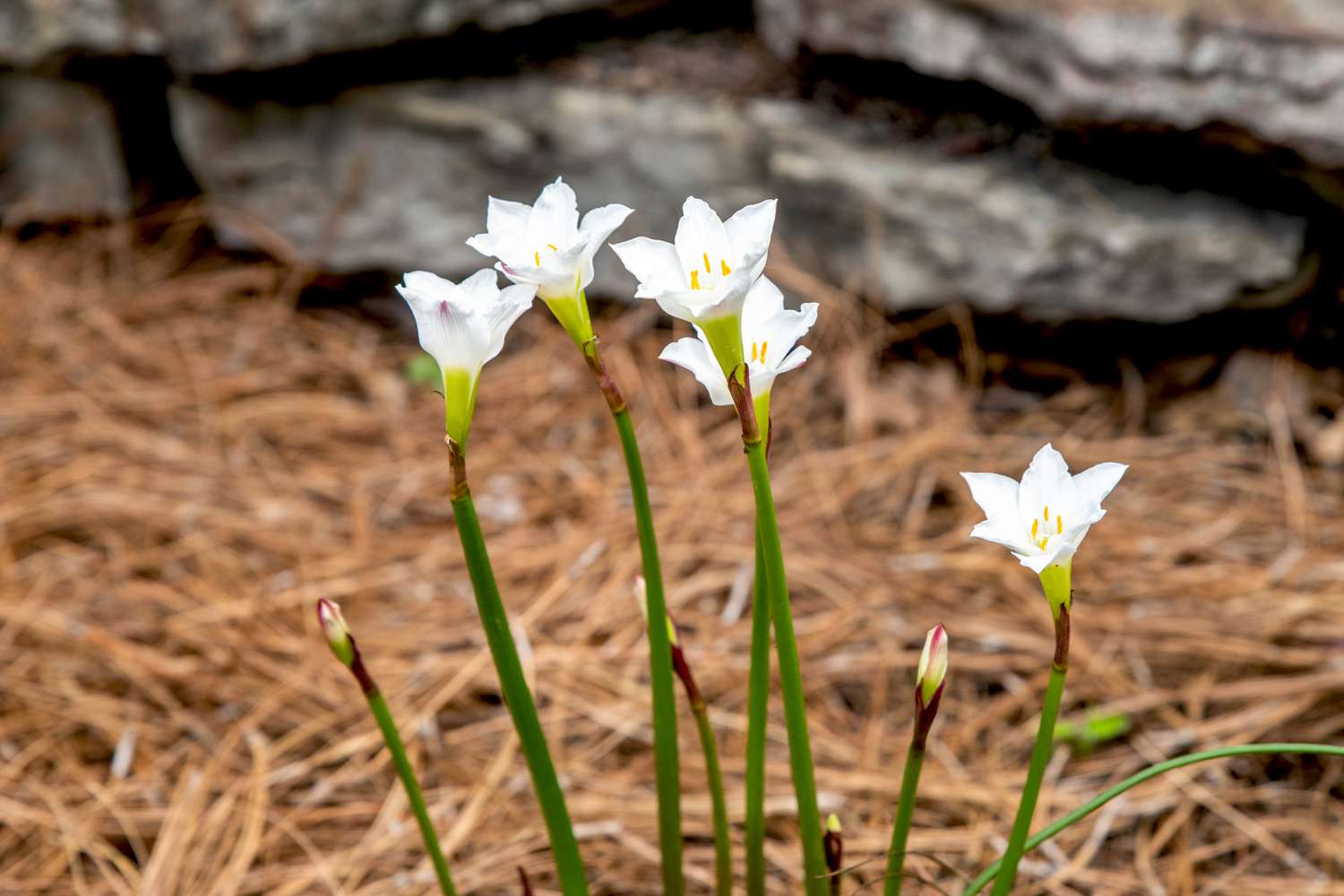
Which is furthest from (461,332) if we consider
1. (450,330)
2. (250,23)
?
(250,23)

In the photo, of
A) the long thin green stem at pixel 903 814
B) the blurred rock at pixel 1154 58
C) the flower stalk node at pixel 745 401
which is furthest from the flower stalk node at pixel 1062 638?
the blurred rock at pixel 1154 58

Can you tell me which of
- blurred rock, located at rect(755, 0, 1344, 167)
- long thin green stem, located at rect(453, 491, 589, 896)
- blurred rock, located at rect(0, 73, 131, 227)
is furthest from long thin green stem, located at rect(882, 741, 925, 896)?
blurred rock, located at rect(0, 73, 131, 227)

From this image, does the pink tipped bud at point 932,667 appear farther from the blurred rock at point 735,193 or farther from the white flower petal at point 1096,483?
the blurred rock at point 735,193

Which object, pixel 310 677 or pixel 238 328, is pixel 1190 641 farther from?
pixel 238 328

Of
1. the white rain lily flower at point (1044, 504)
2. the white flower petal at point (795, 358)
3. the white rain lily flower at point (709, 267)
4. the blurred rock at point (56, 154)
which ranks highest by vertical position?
the blurred rock at point (56, 154)

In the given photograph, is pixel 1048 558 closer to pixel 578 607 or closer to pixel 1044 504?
pixel 1044 504
